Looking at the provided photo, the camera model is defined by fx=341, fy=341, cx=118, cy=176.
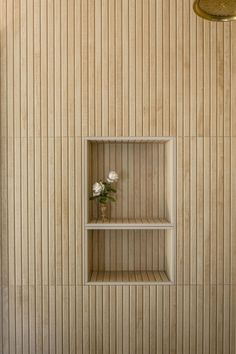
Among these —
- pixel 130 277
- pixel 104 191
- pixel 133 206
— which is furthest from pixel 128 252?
pixel 104 191

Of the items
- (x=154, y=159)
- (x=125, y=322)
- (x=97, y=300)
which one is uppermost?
(x=154, y=159)

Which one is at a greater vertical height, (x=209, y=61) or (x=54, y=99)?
(x=209, y=61)

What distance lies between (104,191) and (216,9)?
1.36m

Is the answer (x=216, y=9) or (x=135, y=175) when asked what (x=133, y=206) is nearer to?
(x=135, y=175)

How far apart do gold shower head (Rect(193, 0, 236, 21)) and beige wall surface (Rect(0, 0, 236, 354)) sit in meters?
0.87

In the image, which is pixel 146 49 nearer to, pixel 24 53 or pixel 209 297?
pixel 24 53

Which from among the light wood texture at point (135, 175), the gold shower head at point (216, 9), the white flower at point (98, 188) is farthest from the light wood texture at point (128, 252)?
the gold shower head at point (216, 9)

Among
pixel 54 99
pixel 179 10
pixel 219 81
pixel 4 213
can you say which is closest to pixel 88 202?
pixel 4 213

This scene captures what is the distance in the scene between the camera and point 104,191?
2.39 meters

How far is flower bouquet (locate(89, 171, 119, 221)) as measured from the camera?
7.73 feet

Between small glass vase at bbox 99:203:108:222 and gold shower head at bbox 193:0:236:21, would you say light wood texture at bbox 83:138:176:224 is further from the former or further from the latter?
gold shower head at bbox 193:0:236:21

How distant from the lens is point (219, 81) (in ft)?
7.60

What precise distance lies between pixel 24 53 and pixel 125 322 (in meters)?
1.95

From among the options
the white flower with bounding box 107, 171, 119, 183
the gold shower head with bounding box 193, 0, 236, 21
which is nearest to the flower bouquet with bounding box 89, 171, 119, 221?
the white flower with bounding box 107, 171, 119, 183
